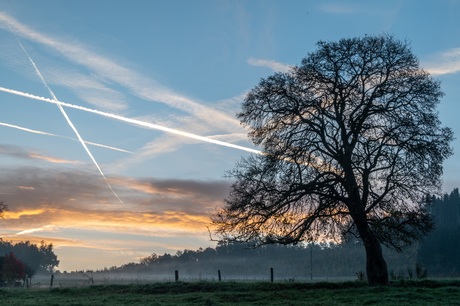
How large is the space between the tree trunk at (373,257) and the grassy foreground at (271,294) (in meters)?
1.19

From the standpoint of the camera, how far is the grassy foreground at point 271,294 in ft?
83.0

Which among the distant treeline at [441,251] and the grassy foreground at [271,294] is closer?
the grassy foreground at [271,294]

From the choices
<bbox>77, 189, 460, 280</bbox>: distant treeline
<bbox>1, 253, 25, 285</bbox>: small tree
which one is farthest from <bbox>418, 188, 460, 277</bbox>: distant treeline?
<bbox>1, 253, 25, 285</bbox>: small tree

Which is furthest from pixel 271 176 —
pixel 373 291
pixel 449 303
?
pixel 449 303

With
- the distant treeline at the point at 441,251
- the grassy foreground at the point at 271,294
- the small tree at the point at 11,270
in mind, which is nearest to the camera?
the grassy foreground at the point at 271,294

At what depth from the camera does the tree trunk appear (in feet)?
101

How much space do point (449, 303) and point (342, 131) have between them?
1185 cm

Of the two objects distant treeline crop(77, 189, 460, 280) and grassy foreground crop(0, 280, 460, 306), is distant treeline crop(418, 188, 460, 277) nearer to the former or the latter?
distant treeline crop(77, 189, 460, 280)

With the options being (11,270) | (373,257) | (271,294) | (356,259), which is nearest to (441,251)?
(356,259)

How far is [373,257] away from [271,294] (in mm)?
6775

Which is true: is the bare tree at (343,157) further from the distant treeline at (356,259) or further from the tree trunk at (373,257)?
the distant treeline at (356,259)

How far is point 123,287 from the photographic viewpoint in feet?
123

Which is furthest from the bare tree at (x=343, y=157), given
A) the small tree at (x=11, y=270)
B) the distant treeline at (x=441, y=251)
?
the distant treeline at (x=441, y=251)

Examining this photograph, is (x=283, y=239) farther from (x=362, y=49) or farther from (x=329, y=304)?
(x=362, y=49)
